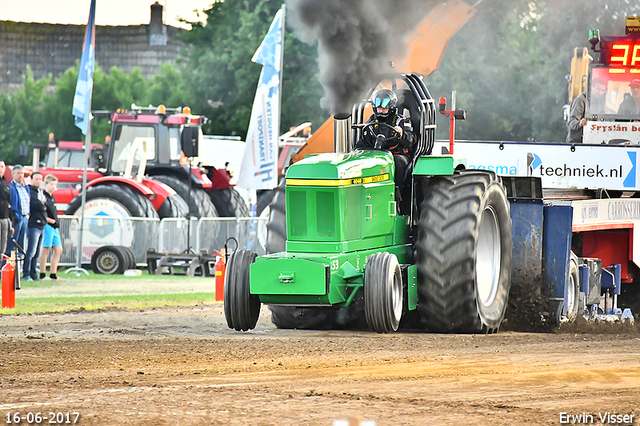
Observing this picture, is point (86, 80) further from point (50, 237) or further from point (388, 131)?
point (388, 131)

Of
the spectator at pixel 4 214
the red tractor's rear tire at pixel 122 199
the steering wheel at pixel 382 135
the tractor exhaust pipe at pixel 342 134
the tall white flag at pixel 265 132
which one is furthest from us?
the red tractor's rear tire at pixel 122 199

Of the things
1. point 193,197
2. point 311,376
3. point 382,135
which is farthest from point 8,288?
point 193,197

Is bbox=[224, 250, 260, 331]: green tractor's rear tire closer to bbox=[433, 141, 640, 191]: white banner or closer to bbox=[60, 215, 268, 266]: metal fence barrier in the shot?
bbox=[433, 141, 640, 191]: white banner

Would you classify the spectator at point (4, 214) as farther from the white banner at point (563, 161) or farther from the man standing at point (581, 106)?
the man standing at point (581, 106)

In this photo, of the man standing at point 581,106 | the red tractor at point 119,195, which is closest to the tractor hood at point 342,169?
the man standing at point 581,106

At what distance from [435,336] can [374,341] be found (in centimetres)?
75

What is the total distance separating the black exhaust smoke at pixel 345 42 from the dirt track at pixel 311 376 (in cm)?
237

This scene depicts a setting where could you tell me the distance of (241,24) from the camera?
40.4m

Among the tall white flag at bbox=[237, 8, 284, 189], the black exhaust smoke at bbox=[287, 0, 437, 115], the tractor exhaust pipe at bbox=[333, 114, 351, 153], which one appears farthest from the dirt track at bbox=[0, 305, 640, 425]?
the tall white flag at bbox=[237, 8, 284, 189]

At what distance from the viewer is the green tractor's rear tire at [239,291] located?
960 cm

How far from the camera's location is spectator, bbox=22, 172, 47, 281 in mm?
17773

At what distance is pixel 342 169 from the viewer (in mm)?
9438

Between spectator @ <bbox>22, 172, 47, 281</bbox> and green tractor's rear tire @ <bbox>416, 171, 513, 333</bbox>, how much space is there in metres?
9.45

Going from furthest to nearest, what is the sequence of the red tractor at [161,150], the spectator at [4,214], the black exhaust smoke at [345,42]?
1. the red tractor at [161,150]
2. the spectator at [4,214]
3. the black exhaust smoke at [345,42]
